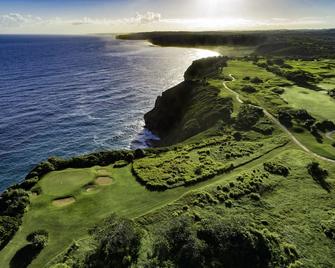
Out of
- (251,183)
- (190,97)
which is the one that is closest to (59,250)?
(251,183)

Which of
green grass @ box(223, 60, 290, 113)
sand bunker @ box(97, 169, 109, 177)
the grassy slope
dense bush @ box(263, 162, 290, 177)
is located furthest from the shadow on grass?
green grass @ box(223, 60, 290, 113)

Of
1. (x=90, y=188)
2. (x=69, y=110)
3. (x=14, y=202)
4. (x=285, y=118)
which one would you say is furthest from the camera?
(x=69, y=110)

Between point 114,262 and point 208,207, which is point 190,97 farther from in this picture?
point 114,262

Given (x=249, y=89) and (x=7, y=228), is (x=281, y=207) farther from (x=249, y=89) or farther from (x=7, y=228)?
(x=249, y=89)

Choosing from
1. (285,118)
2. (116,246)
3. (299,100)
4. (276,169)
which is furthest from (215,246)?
(299,100)

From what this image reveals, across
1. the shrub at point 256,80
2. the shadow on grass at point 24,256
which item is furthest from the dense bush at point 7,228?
the shrub at point 256,80

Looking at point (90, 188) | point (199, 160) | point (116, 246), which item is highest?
point (116, 246)
